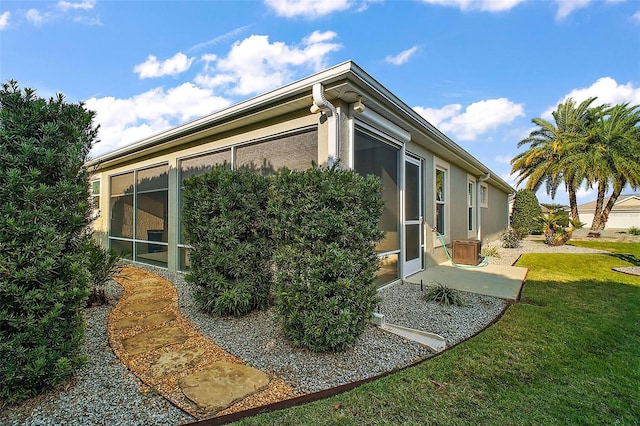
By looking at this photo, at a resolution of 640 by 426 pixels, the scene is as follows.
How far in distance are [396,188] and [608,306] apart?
3578 millimetres

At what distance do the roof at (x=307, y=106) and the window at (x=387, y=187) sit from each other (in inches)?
18.7

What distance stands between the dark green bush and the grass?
1966 mm

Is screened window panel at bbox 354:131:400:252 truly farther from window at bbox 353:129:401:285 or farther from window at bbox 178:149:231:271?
window at bbox 178:149:231:271

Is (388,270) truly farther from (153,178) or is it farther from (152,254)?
(153,178)

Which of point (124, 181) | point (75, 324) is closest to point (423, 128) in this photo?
point (75, 324)

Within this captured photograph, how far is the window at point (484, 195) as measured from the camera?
12178 millimetres

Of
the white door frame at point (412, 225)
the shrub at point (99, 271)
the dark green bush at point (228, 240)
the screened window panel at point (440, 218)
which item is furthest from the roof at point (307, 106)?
the shrub at point (99, 271)

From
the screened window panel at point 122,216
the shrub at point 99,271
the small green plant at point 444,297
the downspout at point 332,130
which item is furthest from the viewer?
the screened window panel at point 122,216

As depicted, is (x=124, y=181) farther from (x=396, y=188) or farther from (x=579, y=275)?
(x=579, y=275)

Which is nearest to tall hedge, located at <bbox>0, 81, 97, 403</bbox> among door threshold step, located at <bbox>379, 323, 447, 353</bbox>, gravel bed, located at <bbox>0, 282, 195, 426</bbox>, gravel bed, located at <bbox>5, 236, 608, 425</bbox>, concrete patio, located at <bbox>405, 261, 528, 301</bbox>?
gravel bed, located at <bbox>0, 282, 195, 426</bbox>

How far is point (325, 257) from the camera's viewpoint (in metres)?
2.73

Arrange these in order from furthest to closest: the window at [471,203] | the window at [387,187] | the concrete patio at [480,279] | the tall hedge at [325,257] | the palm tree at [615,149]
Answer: the palm tree at [615,149] < the window at [471,203] < the concrete patio at [480,279] < the window at [387,187] < the tall hedge at [325,257]

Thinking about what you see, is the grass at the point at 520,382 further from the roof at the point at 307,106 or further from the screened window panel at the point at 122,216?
the screened window panel at the point at 122,216

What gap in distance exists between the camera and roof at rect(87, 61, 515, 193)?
11.8ft
